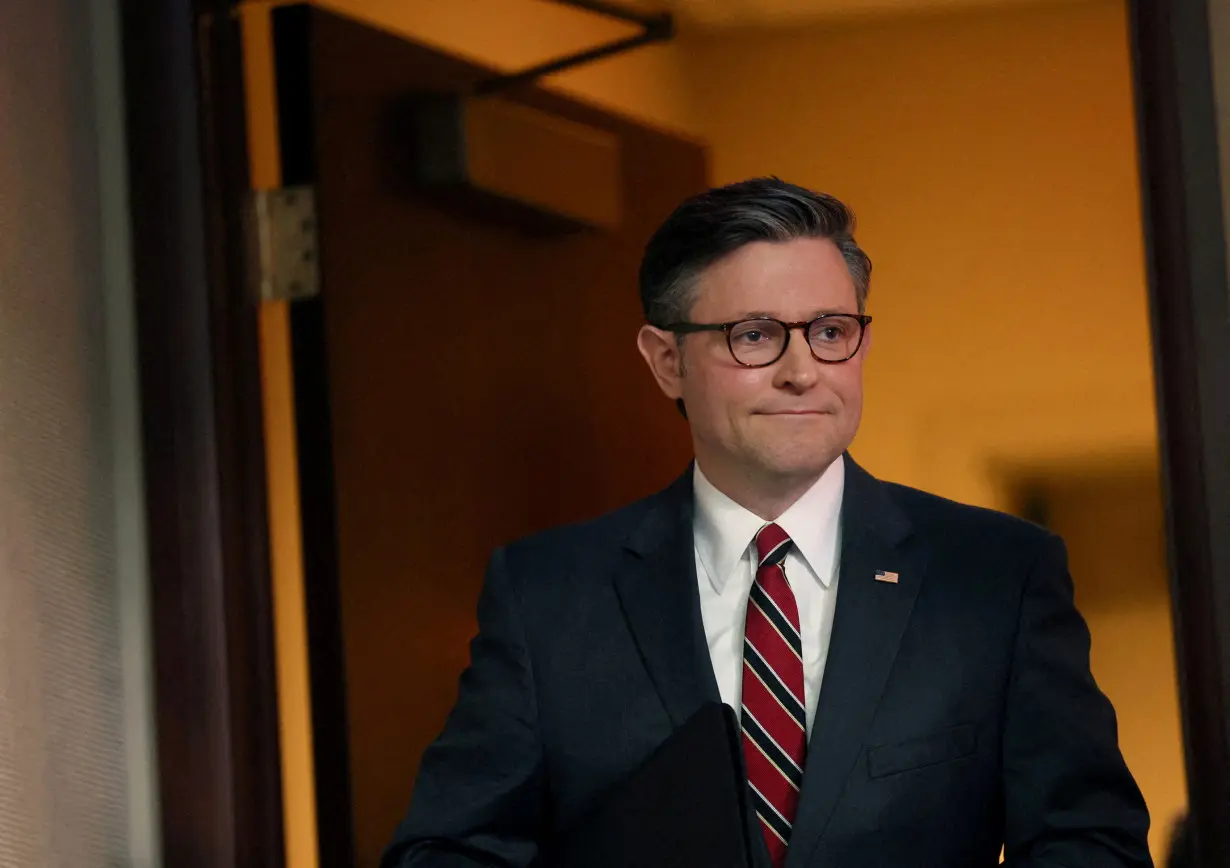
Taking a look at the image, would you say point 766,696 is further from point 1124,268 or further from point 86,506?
point 86,506

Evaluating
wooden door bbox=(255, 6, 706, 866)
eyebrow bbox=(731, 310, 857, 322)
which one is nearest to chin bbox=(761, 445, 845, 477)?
eyebrow bbox=(731, 310, 857, 322)

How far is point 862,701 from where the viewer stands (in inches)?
52.5

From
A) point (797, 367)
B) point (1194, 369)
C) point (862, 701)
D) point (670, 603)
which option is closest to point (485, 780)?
point (670, 603)

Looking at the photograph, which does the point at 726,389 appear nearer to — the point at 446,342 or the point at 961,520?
the point at 961,520

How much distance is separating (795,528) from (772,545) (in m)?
0.03

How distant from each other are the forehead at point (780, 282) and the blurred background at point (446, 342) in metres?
0.30

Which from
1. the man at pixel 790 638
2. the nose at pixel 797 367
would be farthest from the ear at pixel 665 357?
the nose at pixel 797 367

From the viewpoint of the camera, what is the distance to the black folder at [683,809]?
115 cm

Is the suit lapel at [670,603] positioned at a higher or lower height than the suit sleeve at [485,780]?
higher

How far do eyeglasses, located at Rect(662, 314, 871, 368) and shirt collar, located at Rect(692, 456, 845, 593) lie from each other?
4.9 inches

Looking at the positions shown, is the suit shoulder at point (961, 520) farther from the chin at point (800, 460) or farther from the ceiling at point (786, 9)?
the ceiling at point (786, 9)

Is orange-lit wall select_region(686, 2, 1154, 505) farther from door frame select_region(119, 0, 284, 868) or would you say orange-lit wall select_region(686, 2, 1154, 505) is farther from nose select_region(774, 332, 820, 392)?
door frame select_region(119, 0, 284, 868)

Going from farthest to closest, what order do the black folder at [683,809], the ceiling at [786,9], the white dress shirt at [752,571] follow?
the ceiling at [786,9], the white dress shirt at [752,571], the black folder at [683,809]

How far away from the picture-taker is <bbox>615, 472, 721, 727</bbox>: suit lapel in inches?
54.5
